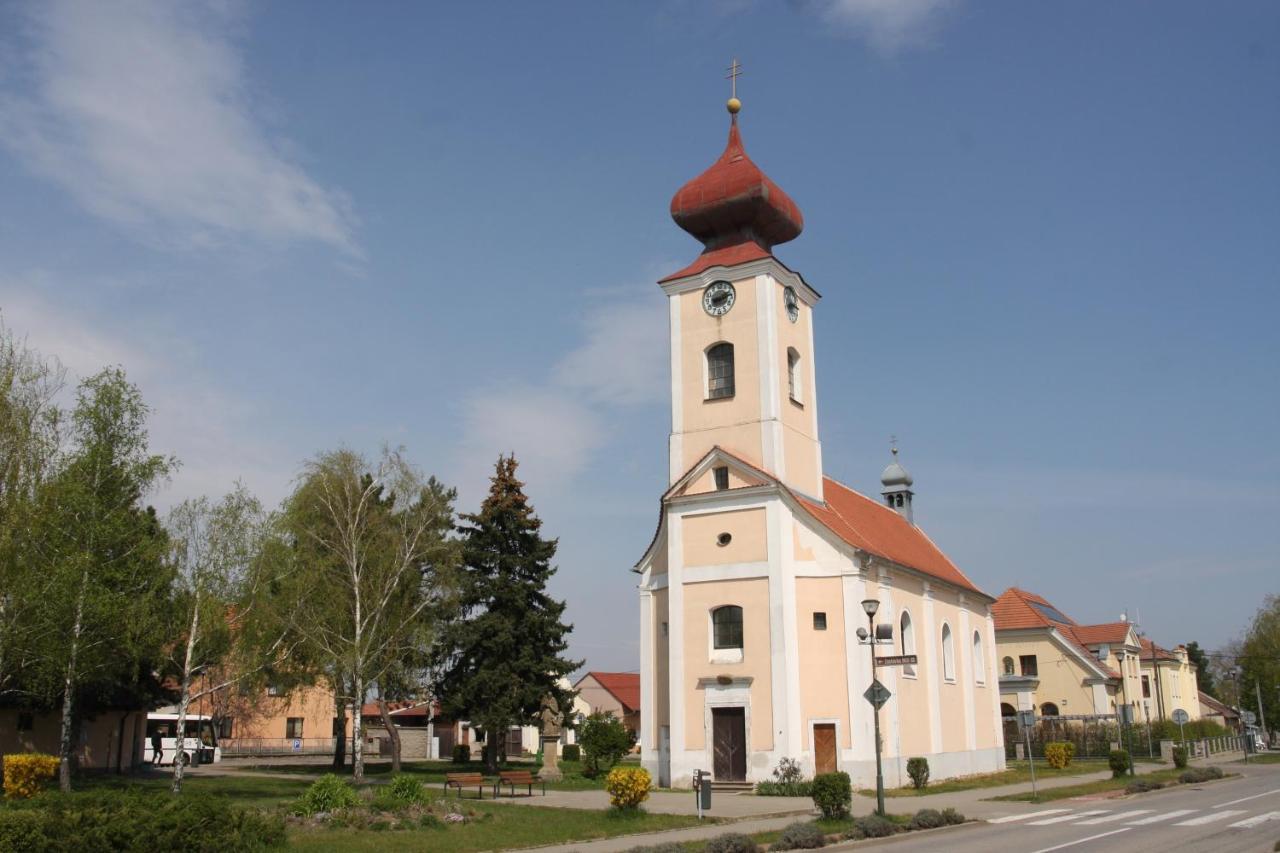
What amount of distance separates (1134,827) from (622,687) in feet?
206

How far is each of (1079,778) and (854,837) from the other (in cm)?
2155

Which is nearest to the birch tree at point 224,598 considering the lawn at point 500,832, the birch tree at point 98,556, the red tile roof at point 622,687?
the birch tree at point 98,556

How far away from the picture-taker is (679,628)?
32.2 meters

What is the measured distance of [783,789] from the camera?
28.6 meters

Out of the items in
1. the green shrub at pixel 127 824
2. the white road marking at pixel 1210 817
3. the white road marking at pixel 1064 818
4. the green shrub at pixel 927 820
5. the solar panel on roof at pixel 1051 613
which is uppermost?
the solar panel on roof at pixel 1051 613

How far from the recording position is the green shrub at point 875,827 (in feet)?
62.0

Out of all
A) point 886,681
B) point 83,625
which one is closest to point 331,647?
point 83,625

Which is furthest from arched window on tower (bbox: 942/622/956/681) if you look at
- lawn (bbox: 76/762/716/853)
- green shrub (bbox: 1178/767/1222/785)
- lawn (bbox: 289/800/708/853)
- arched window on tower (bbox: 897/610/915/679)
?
lawn (bbox: 76/762/716/853)

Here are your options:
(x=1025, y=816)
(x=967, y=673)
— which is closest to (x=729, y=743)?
(x=1025, y=816)

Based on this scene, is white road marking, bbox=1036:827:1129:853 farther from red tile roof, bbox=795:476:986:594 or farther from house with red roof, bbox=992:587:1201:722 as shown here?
house with red roof, bbox=992:587:1201:722

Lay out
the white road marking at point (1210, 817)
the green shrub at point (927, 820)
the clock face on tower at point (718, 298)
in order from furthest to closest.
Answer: the clock face on tower at point (718, 298), the white road marking at point (1210, 817), the green shrub at point (927, 820)

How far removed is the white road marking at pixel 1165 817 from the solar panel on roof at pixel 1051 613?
39493mm

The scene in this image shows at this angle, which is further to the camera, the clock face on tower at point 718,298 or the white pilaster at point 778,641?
the clock face on tower at point 718,298

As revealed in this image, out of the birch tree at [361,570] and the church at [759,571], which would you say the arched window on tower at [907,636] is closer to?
the church at [759,571]
